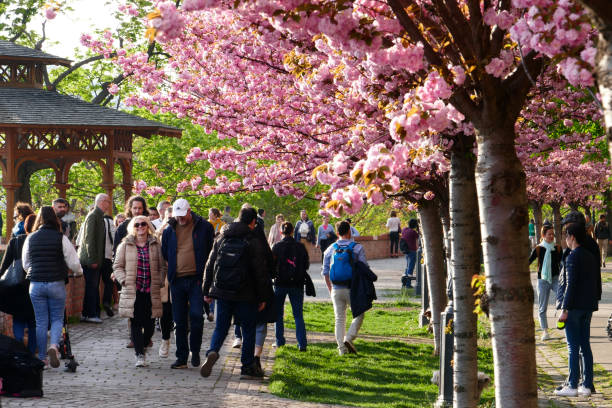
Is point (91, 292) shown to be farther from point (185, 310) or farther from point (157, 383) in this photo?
point (157, 383)

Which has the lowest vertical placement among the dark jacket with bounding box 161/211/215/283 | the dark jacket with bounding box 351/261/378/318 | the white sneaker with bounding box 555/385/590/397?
the white sneaker with bounding box 555/385/590/397

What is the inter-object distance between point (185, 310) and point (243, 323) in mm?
1037

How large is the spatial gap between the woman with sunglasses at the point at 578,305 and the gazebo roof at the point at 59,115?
15035 mm

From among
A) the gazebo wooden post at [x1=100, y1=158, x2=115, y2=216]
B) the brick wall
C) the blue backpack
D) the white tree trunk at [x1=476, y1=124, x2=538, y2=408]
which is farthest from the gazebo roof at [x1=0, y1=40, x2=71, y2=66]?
the white tree trunk at [x1=476, y1=124, x2=538, y2=408]

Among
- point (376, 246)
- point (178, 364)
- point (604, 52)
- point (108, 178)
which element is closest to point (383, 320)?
point (178, 364)

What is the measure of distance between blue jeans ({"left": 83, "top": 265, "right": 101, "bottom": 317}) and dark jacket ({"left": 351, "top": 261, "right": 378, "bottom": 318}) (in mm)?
4629

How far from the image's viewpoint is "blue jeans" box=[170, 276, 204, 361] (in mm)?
11492

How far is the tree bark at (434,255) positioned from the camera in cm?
1382

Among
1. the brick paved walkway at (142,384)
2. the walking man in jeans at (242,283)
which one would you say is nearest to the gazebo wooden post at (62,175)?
the brick paved walkway at (142,384)

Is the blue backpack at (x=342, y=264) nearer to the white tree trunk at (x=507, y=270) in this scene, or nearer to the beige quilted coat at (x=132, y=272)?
the beige quilted coat at (x=132, y=272)

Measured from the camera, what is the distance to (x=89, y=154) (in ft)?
80.9

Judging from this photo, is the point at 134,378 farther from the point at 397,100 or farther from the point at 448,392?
the point at 397,100

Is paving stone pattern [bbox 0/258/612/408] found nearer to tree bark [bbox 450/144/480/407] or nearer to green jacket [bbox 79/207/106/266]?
green jacket [bbox 79/207/106/266]

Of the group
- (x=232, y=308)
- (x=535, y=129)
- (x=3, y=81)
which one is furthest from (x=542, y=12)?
(x=3, y=81)
